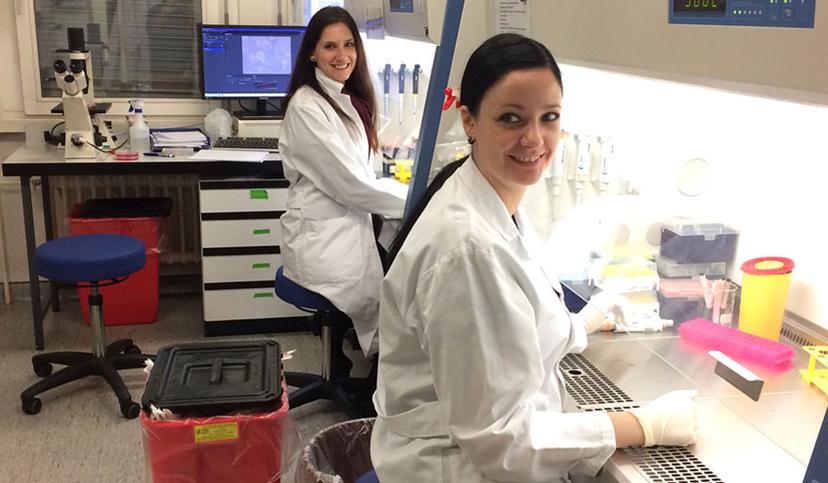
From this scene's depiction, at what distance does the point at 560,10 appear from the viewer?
163 cm

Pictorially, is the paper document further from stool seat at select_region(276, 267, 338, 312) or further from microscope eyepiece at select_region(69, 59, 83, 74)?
stool seat at select_region(276, 267, 338, 312)

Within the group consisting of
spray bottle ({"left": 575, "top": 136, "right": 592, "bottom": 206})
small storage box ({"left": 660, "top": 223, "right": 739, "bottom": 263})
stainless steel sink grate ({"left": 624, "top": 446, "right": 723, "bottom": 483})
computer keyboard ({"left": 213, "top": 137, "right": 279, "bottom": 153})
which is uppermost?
spray bottle ({"left": 575, "top": 136, "right": 592, "bottom": 206})

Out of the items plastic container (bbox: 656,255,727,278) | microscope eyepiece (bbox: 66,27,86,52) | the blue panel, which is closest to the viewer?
the blue panel

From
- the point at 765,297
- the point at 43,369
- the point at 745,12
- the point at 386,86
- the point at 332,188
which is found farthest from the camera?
the point at 386,86

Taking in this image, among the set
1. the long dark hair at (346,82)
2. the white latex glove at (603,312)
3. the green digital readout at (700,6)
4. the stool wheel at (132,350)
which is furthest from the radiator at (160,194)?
the green digital readout at (700,6)

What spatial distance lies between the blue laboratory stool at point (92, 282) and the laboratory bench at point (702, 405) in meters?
1.95

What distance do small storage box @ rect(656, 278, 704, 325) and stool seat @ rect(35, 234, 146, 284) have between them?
2029 mm

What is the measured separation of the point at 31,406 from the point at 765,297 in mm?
2527

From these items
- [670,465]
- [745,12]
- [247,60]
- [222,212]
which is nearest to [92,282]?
[222,212]

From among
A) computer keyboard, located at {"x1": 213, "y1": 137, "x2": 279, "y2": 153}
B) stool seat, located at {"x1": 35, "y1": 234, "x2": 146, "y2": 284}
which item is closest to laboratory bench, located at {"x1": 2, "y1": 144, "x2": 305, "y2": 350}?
computer keyboard, located at {"x1": 213, "y1": 137, "x2": 279, "y2": 153}

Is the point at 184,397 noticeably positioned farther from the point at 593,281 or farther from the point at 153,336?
the point at 153,336

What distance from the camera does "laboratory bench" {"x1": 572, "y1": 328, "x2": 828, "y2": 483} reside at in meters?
1.12

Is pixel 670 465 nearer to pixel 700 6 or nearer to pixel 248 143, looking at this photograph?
pixel 700 6

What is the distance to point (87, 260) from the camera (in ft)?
9.35
